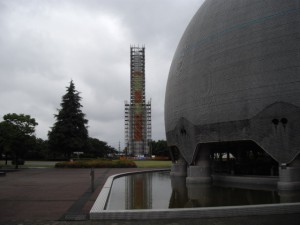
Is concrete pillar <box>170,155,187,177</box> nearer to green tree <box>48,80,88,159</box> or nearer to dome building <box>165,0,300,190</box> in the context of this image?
dome building <box>165,0,300,190</box>

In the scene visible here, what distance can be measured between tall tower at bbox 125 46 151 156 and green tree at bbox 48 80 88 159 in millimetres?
55166

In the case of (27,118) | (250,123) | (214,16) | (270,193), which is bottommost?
(270,193)

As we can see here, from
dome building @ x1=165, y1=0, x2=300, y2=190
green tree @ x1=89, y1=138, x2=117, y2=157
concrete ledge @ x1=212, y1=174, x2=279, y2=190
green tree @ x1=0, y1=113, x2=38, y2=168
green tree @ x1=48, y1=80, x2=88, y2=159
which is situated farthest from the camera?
green tree @ x1=89, y1=138, x2=117, y2=157

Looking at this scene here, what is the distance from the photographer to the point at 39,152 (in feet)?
246

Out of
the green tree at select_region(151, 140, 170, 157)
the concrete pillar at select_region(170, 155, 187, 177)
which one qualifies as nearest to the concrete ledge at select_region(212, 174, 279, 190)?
the concrete pillar at select_region(170, 155, 187, 177)

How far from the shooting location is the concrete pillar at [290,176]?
18250mm

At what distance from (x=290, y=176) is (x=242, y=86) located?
527cm

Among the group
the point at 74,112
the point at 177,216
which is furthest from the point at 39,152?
the point at 177,216

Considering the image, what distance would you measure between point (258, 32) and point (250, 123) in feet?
16.4

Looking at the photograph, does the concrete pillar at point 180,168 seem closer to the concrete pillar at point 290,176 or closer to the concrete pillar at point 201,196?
the concrete pillar at point 201,196

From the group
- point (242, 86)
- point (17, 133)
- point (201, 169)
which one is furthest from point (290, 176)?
point (17, 133)

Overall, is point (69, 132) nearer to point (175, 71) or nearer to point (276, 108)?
point (175, 71)

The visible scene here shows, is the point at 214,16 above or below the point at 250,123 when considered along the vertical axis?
above

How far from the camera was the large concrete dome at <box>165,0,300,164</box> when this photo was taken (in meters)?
18.6
